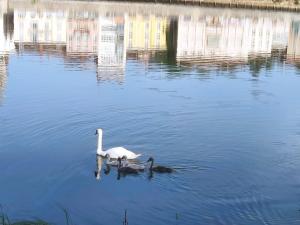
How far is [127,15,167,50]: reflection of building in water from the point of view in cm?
3538

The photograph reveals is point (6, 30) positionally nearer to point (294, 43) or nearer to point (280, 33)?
point (294, 43)

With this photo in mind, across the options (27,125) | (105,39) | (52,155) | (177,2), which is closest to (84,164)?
(52,155)

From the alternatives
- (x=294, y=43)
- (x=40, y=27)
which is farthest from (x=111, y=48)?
(x=294, y=43)

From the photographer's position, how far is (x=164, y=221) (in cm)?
1067

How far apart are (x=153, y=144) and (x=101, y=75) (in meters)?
9.42

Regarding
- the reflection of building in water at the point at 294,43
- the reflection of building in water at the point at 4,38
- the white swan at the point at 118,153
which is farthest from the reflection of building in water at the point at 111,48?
the white swan at the point at 118,153

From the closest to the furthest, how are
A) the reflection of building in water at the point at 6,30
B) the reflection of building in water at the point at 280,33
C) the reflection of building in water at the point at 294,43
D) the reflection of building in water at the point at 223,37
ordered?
the reflection of building in water at the point at 6,30
the reflection of building in water at the point at 223,37
the reflection of building in water at the point at 294,43
the reflection of building in water at the point at 280,33

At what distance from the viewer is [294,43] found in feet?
133

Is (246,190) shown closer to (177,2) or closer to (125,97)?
(125,97)

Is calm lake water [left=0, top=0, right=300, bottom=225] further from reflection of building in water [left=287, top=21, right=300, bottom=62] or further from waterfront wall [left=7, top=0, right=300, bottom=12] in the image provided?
waterfront wall [left=7, top=0, right=300, bottom=12]

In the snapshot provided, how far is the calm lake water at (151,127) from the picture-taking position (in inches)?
448

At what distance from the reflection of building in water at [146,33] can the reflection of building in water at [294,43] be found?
6952 millimetres

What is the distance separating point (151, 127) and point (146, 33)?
22137 mm

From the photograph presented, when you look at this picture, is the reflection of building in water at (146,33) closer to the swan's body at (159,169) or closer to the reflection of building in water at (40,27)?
the reflection of building in water at (40,27)
